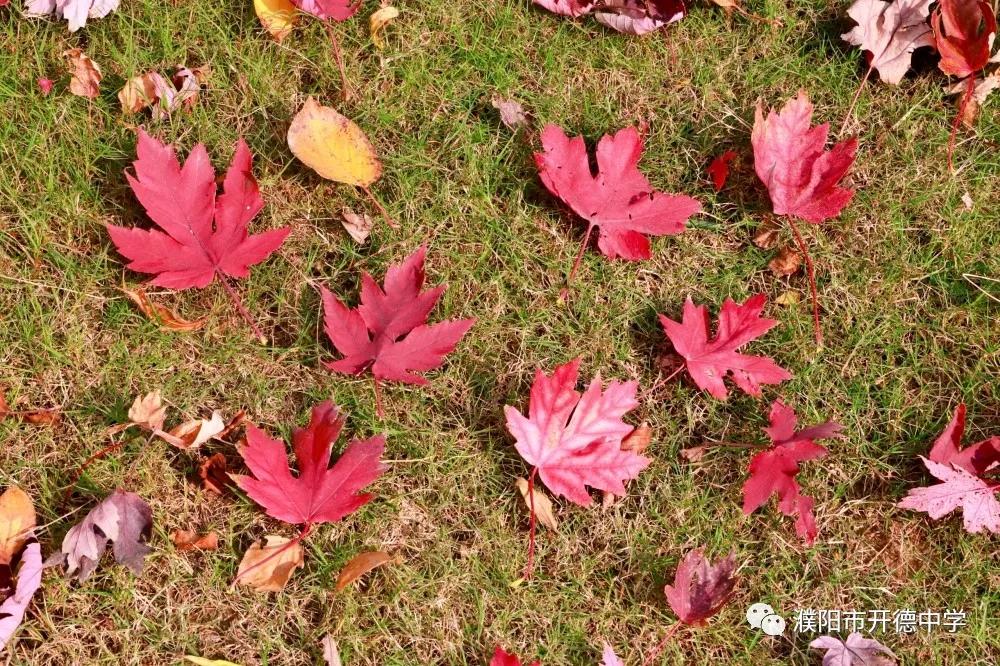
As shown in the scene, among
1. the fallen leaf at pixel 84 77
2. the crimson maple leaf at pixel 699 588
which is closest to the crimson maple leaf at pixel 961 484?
the crimson maple leaf at pixel 699 588

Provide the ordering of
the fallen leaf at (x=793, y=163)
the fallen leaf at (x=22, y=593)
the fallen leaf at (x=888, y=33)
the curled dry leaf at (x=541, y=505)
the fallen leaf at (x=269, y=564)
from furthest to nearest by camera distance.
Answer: the fallen leaf at (x=888, y=33) < the fallen leaf at (x=793, y=163) < the curled dry leaf at (x=541, y=505) < the fallen leaf at (x=269, y=564) < the fallen leaf at (x=22, y=593)

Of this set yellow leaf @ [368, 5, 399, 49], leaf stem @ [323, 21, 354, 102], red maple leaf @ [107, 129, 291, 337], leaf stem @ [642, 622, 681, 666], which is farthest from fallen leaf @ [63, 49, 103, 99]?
leaf stem @ [642, 622, 681, 666]

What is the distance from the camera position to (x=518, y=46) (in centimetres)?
238

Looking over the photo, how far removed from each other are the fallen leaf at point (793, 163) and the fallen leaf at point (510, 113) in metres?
0.59

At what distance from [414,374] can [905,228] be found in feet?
4.42

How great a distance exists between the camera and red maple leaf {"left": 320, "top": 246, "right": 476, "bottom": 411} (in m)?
2.08

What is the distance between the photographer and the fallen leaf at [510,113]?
2.34 metres

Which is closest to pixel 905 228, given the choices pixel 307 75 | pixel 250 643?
pixel 307 75

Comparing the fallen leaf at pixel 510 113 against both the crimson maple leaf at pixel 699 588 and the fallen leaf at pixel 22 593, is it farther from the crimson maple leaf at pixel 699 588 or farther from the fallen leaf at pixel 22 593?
the fallen leaf at pixel 22 593

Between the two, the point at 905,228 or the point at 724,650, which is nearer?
the point at 724,650

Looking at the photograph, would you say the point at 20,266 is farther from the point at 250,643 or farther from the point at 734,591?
the point at 734,591

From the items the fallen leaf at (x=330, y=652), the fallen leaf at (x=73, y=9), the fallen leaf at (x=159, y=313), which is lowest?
the fallen leaf at (x=330, y=652)

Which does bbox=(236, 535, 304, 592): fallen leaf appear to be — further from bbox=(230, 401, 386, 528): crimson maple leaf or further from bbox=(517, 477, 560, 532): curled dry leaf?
bbox=(517, 477, 560, 532): curled dry leaf

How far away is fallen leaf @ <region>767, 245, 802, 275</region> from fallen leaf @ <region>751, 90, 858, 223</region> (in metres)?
0.10
